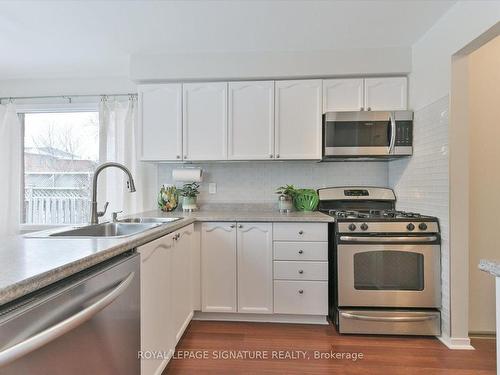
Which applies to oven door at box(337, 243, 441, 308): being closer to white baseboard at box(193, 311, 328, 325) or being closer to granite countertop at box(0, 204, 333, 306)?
white baseboard at box(193, 311, 328, 325)

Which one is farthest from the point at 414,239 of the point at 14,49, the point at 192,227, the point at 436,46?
the point at 14,49

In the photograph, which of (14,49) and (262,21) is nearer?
(262,21)

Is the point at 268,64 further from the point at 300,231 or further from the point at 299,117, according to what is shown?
the point at 300,231

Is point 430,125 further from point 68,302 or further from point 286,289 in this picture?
point 68,302

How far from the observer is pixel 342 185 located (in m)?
2.91

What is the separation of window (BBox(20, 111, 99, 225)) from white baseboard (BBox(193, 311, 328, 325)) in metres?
1.79

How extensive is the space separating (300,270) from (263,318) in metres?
0.52

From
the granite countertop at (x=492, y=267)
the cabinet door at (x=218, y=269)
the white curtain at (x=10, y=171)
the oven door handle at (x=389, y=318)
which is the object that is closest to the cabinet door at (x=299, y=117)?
the cabinet door at (x=218, y=269)

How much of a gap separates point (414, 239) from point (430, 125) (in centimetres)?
88

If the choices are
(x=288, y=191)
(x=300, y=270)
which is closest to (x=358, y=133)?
(x=288, y=191)

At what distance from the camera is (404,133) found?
2469 millimetres

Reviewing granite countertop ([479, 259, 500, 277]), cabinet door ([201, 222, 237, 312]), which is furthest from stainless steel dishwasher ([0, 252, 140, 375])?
granite countertop ([479, 259, 500, 277])

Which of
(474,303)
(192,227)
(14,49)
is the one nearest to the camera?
(474,303)

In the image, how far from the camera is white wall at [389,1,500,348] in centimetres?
190
